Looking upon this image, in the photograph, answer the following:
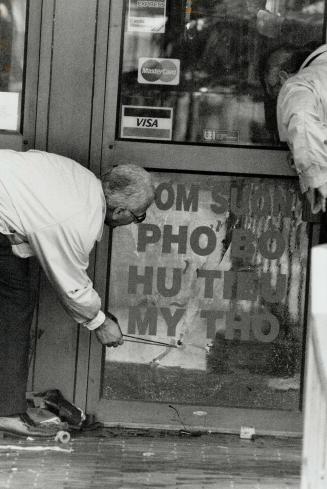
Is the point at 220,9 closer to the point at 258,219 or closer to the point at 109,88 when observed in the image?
the point at 109,88

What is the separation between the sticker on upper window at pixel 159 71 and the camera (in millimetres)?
4625

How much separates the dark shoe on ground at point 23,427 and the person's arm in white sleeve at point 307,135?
5.42ft

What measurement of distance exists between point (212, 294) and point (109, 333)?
0.63 meters

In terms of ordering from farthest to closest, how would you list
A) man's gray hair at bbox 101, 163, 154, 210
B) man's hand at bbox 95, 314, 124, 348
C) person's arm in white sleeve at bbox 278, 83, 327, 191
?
man's hand at bbox 95, 314, 124, 348 < man's gray hair at bbox 101, 163, 154, 210 < person's arm in white sleeve at bbox 278, 83, 327, 191

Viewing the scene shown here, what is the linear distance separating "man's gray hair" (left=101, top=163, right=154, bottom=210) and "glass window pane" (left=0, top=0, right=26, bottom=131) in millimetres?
729

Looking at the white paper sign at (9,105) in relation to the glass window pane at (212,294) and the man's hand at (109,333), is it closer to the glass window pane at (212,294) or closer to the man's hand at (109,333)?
the glass window pane at (212,294)

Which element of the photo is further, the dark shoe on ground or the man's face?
the dark shoe on ground

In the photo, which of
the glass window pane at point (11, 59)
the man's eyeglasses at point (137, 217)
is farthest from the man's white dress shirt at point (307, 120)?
the glass window pane at point (11, 59)

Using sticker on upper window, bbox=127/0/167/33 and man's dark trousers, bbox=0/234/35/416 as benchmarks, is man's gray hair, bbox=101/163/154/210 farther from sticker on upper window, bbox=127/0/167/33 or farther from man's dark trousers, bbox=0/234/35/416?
sticker on upper window, bbox=127/0/167/33

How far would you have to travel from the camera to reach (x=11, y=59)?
4.66m

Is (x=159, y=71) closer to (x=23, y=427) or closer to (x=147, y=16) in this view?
(x=147, y=16)

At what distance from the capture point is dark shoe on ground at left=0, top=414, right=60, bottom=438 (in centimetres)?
441

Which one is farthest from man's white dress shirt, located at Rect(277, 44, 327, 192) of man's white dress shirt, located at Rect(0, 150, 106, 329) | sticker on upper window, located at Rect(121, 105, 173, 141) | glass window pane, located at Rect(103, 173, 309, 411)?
man's white dress shirt, located at Rect(0, 150, 106, 329)

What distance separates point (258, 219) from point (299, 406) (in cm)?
95
